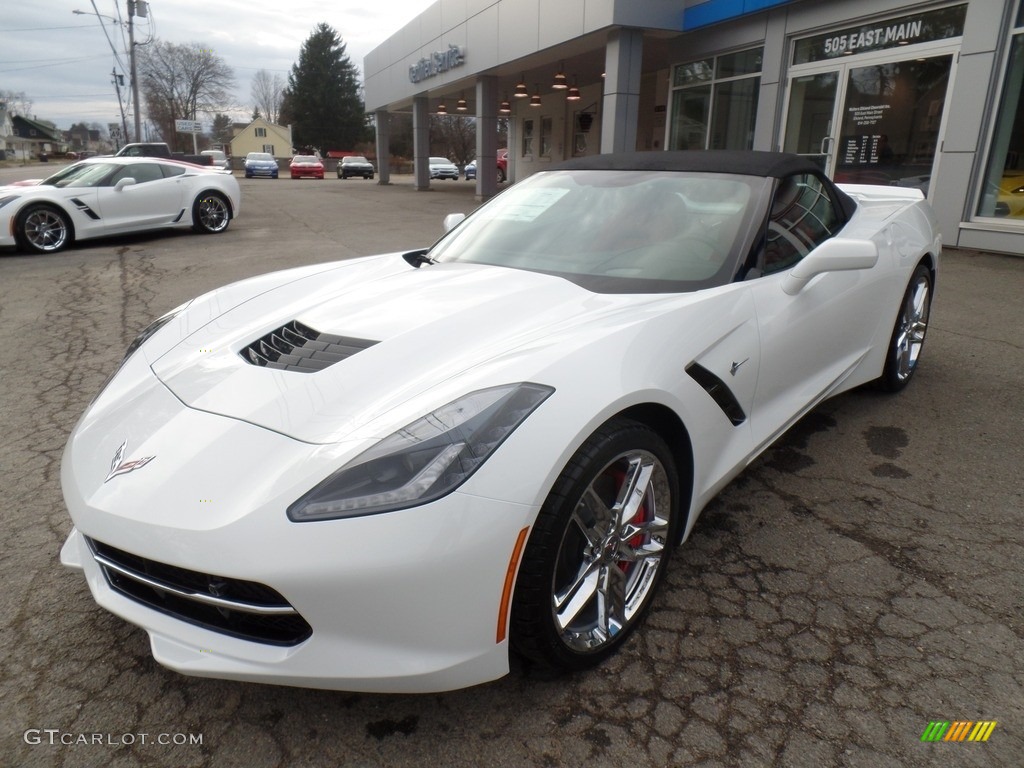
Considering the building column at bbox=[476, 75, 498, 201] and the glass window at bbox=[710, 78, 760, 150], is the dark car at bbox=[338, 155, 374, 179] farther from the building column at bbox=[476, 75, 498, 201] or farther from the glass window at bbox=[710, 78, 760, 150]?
the glass window at bbox=[710, 78, 760, 150]

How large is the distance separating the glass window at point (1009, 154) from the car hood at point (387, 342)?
873cm

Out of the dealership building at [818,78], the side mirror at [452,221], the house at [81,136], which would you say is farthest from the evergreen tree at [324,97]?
the house at [81,136]

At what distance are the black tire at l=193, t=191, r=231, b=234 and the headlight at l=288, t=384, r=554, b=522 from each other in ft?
38.6

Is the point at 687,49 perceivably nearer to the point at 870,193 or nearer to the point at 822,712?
the point at 870,193

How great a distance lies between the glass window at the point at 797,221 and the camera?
2729 mm

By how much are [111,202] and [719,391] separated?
11.1 metres

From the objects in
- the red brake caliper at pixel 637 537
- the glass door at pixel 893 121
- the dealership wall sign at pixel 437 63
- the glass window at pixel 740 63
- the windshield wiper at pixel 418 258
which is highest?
the dealership wall sign at pixel 437 63

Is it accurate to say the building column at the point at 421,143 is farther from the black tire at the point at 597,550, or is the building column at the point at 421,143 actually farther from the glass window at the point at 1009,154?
the black tire at the point at 597,550

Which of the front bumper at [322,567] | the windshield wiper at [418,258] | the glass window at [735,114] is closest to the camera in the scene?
the front bumper at [322,567]

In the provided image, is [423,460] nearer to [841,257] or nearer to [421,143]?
[841,257]

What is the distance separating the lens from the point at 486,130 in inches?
763

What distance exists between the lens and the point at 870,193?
443cm

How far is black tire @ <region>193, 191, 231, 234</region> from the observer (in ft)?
38.8

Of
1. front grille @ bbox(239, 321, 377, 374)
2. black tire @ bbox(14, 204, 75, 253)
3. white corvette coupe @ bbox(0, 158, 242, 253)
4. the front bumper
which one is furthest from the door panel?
the front bumper
